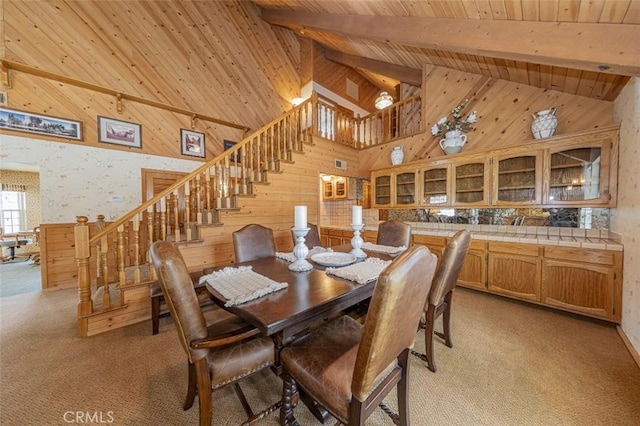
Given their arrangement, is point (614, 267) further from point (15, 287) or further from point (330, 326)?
point (15, 287)

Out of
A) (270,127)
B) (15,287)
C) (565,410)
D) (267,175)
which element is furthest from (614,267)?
(15,287)

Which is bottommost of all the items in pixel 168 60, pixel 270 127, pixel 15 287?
pixel 15 287

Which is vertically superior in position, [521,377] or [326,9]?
[326,9]

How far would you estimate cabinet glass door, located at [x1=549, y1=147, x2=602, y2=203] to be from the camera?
2.55m

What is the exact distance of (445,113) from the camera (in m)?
4.09

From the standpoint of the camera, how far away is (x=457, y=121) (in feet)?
12.2

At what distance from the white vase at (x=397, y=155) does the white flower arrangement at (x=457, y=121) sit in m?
0.70

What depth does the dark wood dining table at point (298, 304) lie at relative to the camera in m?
1.08

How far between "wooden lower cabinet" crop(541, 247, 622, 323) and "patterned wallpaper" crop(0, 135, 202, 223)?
6.09 m

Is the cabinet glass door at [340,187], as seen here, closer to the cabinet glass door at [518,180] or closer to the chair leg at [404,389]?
the cabinet glass door at [518,180]

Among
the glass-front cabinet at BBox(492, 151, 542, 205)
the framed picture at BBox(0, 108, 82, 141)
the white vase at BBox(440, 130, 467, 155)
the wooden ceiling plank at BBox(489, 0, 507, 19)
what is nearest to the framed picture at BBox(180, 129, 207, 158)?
the framed picture at BBox(0, 108, 82, 141)

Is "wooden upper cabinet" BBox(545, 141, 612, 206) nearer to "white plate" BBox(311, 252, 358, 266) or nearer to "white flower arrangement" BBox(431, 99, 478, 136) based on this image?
"white flower arrangement" BBox(431, 99, 478, 136)

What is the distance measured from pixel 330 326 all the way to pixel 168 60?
5.47 metres

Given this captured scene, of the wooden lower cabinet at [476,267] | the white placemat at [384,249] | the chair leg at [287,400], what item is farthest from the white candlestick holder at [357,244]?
the wooden lower cabinet at [476,267]
